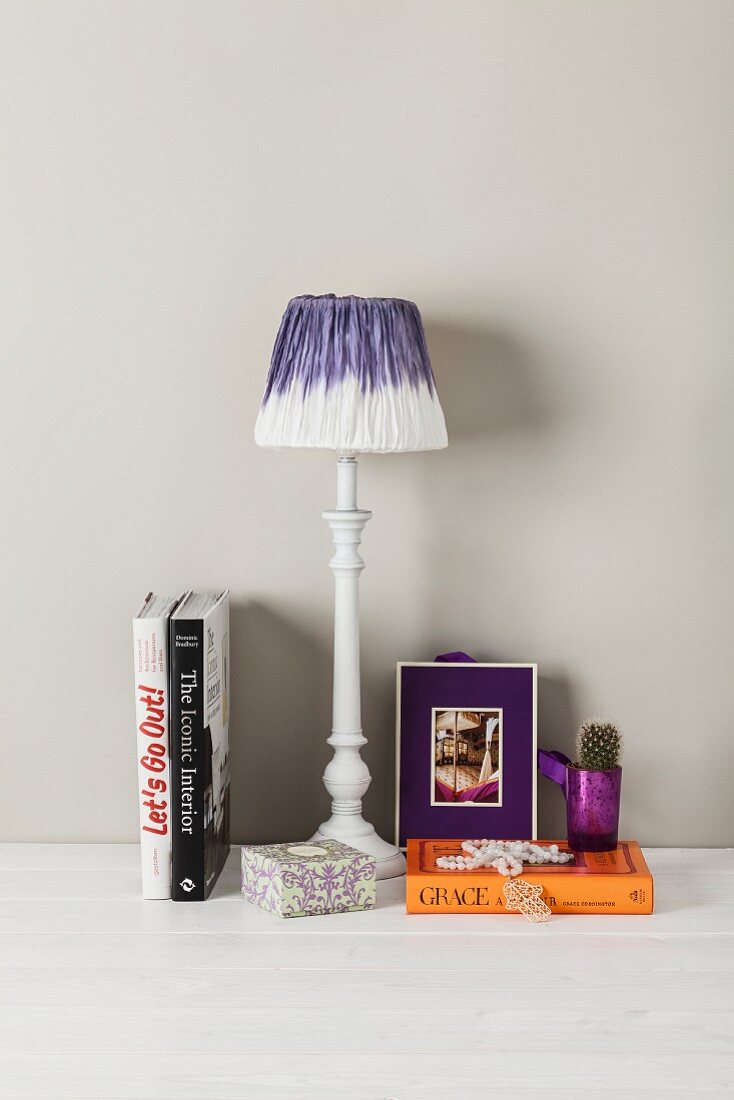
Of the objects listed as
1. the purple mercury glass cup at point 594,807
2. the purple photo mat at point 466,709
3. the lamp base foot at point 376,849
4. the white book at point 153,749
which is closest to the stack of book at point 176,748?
the white book at point 153,749

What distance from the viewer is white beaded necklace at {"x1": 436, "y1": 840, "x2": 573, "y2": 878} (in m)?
1.08

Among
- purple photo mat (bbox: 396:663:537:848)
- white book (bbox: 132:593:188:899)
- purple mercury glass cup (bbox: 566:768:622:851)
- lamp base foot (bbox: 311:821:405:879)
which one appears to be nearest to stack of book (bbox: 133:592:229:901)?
white book (bbox: 132:593:188:899)

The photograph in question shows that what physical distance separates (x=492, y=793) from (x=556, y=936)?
0.25m

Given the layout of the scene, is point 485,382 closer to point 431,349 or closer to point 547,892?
point 431,349

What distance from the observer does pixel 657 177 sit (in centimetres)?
125

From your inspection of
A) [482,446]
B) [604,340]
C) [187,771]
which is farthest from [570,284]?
[187,771]

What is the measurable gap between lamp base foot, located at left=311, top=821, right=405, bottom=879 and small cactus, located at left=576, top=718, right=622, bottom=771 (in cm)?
22

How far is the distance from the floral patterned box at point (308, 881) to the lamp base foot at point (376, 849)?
0.07 meters

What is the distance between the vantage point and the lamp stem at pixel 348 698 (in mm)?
1174

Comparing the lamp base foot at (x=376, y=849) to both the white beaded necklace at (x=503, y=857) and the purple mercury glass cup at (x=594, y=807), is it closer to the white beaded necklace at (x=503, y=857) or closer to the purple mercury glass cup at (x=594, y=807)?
the white beaded necklace at (x=503, y=857)

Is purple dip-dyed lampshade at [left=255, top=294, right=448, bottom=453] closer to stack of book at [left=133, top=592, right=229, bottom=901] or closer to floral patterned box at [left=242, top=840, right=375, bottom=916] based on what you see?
stack of book at [left=133, top=592, right=229, bottom=901]

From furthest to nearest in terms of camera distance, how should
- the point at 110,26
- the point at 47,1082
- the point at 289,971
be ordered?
the point at 110,26
the point at 289,971
the point at 47,1082

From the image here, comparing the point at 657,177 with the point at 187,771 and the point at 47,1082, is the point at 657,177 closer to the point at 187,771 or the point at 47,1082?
the point at 187,771

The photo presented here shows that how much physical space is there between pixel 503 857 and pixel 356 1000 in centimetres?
26
